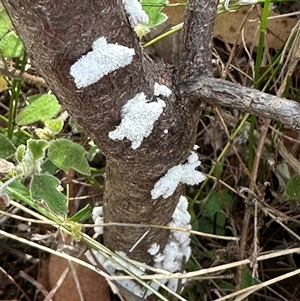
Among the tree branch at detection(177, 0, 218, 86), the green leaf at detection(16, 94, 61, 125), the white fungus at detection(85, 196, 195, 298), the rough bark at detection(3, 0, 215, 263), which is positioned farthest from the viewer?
the white fungus at detection(85, 196, 195, 298)

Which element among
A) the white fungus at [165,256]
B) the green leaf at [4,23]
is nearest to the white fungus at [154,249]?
the white fungus at [165,256]

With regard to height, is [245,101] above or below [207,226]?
above

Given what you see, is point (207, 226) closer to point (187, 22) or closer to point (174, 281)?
point (174, 281)

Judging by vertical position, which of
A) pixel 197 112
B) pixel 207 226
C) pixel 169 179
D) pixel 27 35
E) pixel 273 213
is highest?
pixel 27 35

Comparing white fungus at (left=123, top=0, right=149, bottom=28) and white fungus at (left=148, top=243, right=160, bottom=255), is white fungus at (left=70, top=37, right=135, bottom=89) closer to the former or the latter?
white fungus at (left=123, top=0, right=149, bottom=28)

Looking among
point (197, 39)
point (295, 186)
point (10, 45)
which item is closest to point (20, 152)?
point (10, 45)

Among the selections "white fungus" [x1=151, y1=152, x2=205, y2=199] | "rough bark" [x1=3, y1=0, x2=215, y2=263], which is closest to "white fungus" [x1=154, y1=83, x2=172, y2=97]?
"rough bark" [x1=3, y1=0, x2=215, y2=263]

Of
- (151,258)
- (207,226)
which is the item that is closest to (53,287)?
(151,258)

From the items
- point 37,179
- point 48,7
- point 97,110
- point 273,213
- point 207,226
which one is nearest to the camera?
point 48,7
